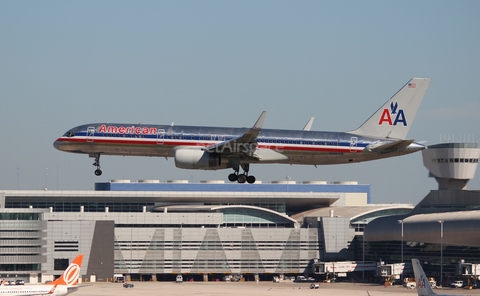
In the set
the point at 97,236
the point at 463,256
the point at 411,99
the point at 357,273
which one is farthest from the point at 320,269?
the point at 411,99

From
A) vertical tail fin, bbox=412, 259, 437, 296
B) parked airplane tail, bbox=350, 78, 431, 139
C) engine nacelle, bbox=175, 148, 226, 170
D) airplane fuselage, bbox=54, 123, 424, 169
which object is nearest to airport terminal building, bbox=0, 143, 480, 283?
parked airplane tail, bbox=350, 78, 431, 139

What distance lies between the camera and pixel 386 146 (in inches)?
3686

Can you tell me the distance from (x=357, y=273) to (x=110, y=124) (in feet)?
313

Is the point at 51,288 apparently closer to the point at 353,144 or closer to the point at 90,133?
the point at 90,133

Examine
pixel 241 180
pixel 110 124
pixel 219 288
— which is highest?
pixel 110 124

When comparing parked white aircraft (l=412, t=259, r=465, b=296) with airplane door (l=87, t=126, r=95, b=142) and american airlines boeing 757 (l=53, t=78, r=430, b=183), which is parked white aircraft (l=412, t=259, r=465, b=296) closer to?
american airlines boeing 757 (l=53, t=78, r=430, b=183)

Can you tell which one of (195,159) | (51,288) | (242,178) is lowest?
(51,288)

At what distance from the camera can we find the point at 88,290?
145500 mm

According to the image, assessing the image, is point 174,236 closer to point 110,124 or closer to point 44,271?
point 44,271

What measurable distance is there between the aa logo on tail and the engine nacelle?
19158 mm

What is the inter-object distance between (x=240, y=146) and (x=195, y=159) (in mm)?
4715

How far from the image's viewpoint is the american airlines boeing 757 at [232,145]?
9438 centimetres

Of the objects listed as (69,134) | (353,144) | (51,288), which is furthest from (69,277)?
(353,144)

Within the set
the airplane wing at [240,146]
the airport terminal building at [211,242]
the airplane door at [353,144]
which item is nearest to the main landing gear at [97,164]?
the airplane wing at [240,146]
